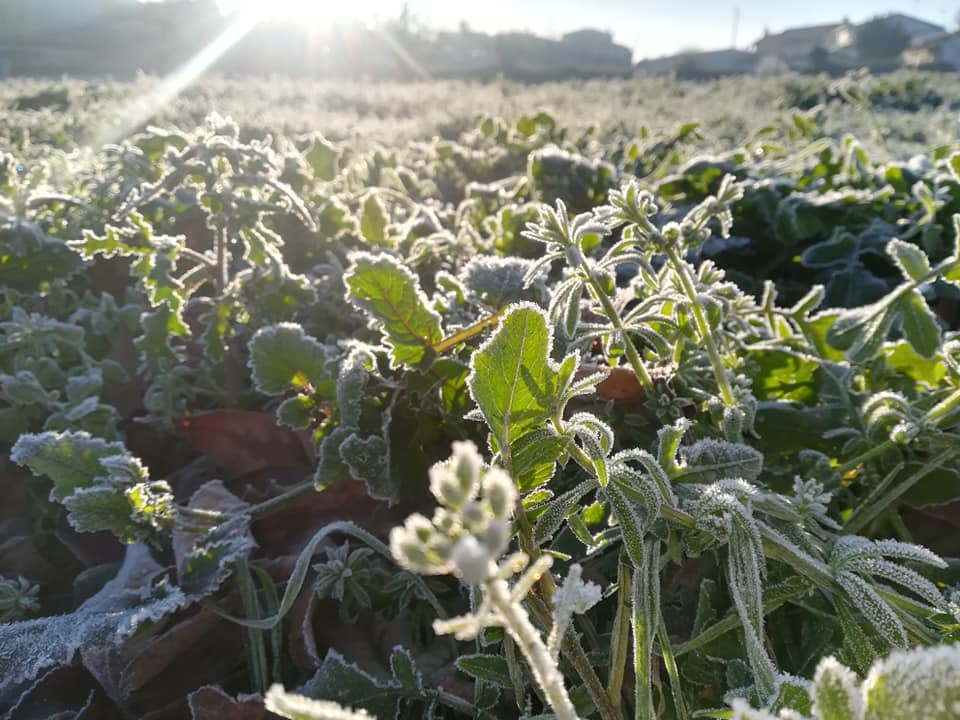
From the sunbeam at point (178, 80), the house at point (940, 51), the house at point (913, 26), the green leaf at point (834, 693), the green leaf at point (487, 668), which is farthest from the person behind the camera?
the house at point (913, 26)

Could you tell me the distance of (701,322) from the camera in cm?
122

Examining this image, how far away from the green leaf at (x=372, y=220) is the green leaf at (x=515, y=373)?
120 cm

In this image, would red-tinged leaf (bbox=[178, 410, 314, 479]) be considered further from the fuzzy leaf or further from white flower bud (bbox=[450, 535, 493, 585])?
white flower bud (bbox=[450, 535, 493, 585])

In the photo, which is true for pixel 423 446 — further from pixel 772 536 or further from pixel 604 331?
pixel 772 536

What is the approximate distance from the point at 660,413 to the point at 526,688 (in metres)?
0.46

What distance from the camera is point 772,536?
3.03 feet

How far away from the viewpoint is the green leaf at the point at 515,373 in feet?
2.83

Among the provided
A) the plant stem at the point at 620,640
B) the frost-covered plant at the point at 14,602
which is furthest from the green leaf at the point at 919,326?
the frost-covered plant at the point at 14,602

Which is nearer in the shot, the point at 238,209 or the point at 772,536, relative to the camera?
the point at 772,536

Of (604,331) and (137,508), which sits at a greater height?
(604,331)

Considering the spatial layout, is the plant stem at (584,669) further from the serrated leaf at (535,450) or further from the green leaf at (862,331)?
the green leaf at (862,331)

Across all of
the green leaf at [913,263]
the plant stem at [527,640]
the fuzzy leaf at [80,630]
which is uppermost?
the green leaf at [913,263]

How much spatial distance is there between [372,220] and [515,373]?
4.05ft

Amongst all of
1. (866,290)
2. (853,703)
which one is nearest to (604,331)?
(853,703)
